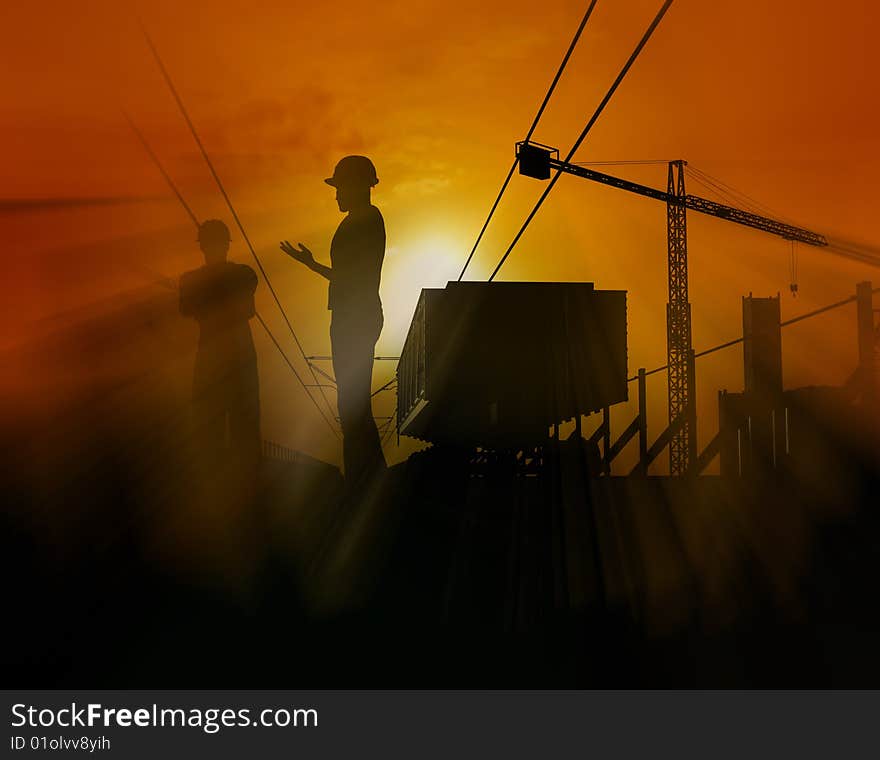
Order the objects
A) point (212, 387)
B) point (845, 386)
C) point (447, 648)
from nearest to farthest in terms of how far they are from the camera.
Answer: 1. point (447, 648)
2. point (212, 387)
3. point (845, 386)

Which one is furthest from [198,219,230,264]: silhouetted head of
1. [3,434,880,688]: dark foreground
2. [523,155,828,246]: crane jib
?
[523,155,828,246]: crane jib

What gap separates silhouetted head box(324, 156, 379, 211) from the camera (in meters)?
10.3

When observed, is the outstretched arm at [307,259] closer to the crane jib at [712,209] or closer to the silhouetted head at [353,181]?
the silhouetted head at [353,181]

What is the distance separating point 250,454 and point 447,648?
352 centimetres

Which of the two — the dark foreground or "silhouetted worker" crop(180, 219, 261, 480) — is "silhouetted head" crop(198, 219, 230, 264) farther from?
the dark foreground

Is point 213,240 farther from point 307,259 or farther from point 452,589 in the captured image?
point 452,589

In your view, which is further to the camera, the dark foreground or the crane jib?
the crane jib

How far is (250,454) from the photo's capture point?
10922mm

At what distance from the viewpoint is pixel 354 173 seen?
1042 cm

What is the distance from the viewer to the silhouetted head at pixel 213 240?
10.0m

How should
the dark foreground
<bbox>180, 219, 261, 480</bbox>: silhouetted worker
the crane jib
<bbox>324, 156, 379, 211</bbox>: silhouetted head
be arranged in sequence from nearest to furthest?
the dark foreground, <bbox>180, 219, 261, 480</bbox>: silhouetted worker, <bbox>324, 156, 379, 211</bbox>: silhouetted head, the crane jib

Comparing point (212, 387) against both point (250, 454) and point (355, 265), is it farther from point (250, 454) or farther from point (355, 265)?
point (355, 265)

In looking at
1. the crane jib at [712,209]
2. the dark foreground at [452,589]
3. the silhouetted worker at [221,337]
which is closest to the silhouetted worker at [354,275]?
the silhouetted worker at [221,337]

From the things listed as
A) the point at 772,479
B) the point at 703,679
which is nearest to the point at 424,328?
the point at 772,479
